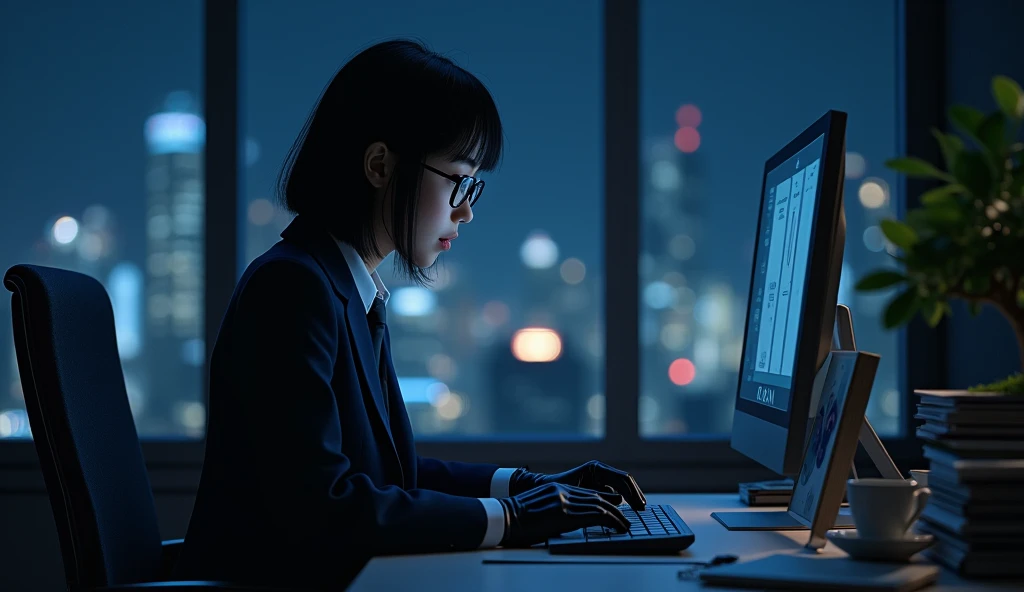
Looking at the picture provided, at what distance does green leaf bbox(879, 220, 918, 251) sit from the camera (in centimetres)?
97

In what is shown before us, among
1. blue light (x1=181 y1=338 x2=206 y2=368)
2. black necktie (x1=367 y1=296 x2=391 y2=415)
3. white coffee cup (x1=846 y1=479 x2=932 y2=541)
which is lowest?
white coffee cup (x1=846 y1=479 x2=932 y2=541)

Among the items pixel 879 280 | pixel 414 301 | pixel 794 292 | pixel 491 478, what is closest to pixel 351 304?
pixel 491 478

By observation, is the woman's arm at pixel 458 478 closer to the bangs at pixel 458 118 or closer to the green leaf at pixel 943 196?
the bangs at pixel 458 118

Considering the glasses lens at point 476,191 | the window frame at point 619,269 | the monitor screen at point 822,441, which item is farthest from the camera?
the window frame at point 619,269

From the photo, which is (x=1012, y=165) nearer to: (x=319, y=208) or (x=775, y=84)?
(x=319, y=208)

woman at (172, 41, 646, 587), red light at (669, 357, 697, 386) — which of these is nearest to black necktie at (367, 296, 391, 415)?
woman at (172, 41, 646, 587)

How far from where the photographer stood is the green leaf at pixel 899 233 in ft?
3.19

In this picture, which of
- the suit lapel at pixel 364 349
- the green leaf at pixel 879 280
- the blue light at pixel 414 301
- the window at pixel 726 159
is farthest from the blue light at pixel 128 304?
the green leaf at pixel 879 280

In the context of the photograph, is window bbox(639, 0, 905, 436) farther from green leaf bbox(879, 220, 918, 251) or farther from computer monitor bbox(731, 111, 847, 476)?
green leaf bbox(879, 220, 918, 251)

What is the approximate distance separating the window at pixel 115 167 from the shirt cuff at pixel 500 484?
144 centimetres

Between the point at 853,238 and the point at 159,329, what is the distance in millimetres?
2097

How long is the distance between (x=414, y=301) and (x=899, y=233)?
6.31ft

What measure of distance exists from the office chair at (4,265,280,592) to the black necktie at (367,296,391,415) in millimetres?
408

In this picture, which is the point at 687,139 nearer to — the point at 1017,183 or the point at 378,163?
the point at 378,163
